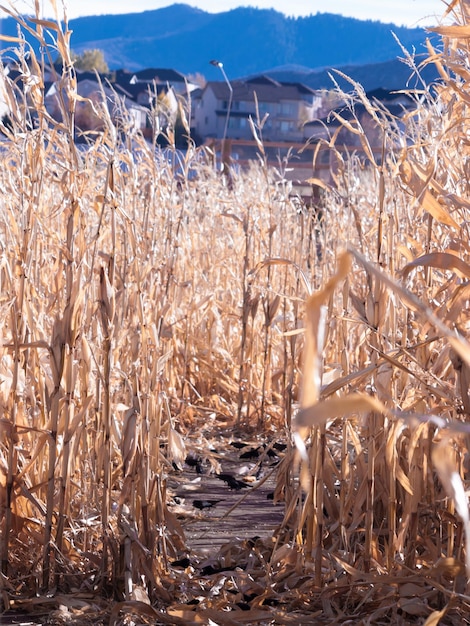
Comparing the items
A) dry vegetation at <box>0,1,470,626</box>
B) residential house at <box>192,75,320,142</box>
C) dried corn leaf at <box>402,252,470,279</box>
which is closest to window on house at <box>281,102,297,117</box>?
residential house at <box>192,75,320,142</box>

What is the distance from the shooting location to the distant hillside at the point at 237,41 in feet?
356

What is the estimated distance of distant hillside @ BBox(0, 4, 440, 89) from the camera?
108375 millimetres

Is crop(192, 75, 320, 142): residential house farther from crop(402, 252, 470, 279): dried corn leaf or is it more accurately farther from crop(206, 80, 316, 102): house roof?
crop(402, 252, 470, 279): dried corn leaf

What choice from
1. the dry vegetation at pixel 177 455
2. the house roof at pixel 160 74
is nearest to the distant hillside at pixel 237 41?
the house roof at pixel 160 74

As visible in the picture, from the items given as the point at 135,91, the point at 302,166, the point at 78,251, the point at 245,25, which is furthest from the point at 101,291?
the point at 245,25

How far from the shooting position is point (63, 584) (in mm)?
1668

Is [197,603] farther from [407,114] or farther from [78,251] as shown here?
[407,114]

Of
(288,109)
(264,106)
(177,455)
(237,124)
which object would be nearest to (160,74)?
(237,124)

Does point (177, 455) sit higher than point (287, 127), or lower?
lower

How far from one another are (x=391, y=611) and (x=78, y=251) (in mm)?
928

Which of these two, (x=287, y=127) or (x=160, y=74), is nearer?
(x=287, y=127)

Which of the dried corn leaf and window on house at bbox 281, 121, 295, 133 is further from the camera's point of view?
window on house at bbox 281, 121, 295, 133

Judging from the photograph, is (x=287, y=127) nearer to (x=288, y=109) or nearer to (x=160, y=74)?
(x=288, y=109)

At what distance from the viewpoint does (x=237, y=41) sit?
4779 inches
